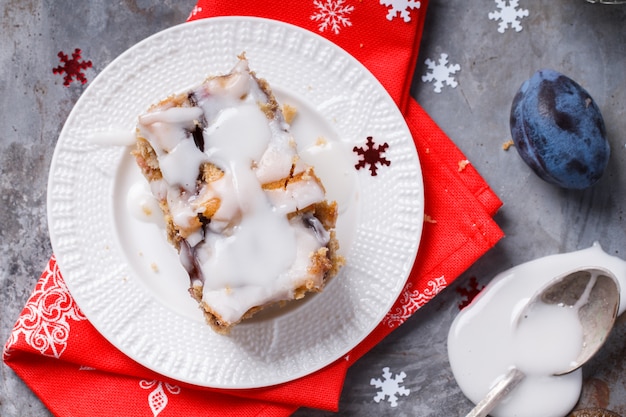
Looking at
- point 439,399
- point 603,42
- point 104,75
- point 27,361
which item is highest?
point 104,75

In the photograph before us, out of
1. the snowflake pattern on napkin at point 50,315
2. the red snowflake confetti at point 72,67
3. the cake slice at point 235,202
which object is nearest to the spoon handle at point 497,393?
the cake slice at point 235,202

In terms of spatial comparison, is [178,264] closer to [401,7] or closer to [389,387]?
[389,387]

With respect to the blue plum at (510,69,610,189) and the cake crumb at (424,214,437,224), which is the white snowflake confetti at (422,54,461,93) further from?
the cake crumb at (424,214,437,224)

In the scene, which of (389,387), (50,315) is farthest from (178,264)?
(389,387)

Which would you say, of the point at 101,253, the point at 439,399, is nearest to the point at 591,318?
the point at 439,399

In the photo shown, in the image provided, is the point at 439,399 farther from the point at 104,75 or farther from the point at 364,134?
the point at 104,75
